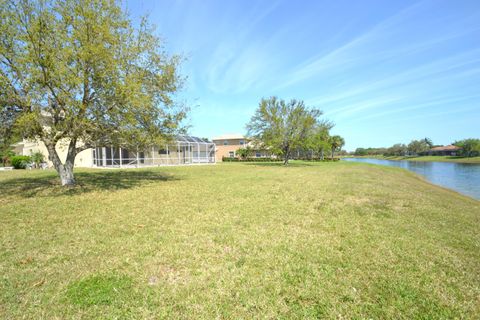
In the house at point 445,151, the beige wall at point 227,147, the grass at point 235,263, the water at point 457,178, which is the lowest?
the water at point 457,178

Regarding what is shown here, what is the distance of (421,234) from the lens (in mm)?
5012

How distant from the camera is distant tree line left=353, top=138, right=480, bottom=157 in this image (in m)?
69.5

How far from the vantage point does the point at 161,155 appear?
29688 mm

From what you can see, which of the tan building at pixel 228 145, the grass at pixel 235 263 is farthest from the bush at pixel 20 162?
the tan building at pixel 228 145

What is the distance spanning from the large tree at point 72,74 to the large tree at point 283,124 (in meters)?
20.5

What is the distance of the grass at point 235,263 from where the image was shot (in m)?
2.61

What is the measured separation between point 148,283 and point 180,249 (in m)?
1.01

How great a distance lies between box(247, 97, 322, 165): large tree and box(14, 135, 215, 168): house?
9.80 meters

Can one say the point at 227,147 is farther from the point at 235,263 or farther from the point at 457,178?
the point at 235,263

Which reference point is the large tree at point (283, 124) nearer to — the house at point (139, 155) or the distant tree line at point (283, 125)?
the distant tree line at point (283, 125)

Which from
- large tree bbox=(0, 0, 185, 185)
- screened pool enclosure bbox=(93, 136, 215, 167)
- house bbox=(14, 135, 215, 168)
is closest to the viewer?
large tree bbox=(0, 0, 185, 185)

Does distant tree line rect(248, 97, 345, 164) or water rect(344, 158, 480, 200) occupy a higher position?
distant tree line rect(248, 97, 345, 164)

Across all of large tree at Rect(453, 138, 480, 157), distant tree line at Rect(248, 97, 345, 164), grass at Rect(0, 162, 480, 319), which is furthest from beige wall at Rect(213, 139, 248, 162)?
large tree at Rect(453, 138, 480, 157)

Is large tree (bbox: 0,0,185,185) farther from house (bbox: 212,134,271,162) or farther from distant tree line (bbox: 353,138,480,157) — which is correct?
distant tree line (bbox: 353,138,480,157)
